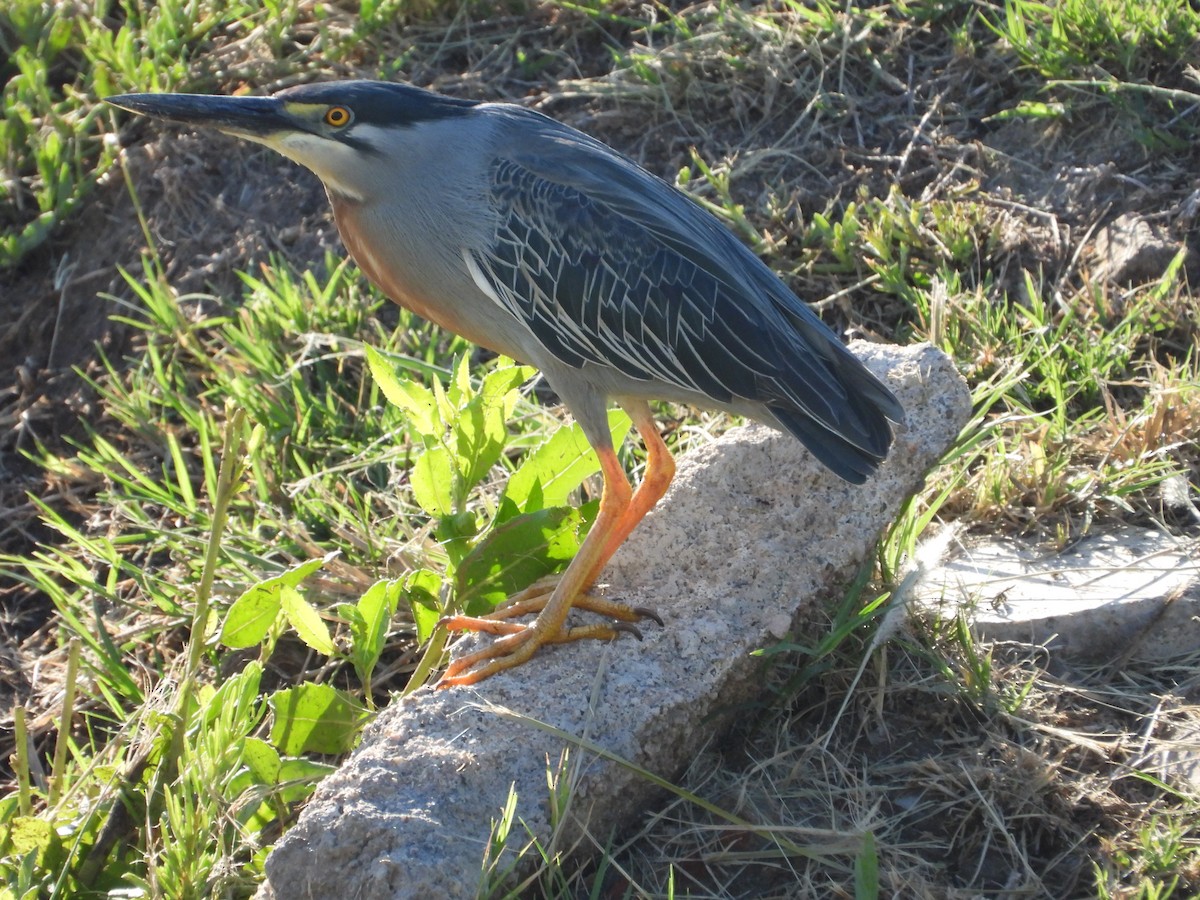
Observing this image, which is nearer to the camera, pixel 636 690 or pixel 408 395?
pixel 636 690

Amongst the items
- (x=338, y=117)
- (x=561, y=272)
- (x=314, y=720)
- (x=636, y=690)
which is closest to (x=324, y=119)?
(x=338, y=117)

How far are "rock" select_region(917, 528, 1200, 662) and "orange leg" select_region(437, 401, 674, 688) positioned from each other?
2.41 feet

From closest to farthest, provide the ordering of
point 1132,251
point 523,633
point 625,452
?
point 523,633 < point 625,452 < point 1132,251

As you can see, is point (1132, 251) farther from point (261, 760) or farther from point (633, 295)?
point (261, 760)

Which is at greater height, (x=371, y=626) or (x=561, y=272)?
(x=561, y=272)

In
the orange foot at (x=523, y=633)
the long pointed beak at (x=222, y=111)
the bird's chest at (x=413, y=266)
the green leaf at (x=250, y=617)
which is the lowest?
the orange foot at (x=523, y=633)

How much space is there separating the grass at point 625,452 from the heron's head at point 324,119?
53 cm

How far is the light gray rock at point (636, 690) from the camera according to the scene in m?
2.39

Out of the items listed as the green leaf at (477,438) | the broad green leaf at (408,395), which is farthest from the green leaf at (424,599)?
the broad green leaf at (408,395)

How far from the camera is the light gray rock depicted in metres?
2.39

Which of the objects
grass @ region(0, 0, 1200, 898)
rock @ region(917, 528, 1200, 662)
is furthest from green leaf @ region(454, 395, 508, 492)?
rock @ region(917, 528, 1200, 662)

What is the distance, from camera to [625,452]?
3893 millimetres

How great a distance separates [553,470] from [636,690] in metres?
0.81

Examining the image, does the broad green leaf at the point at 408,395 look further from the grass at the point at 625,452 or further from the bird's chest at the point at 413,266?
the bird's chest at the point at 413,266
